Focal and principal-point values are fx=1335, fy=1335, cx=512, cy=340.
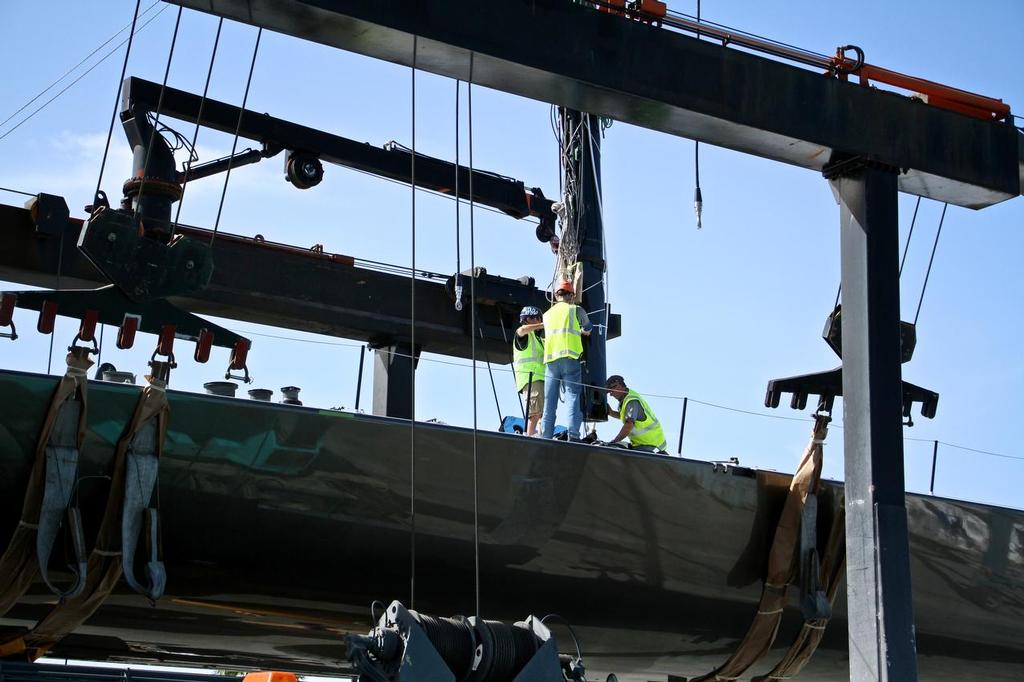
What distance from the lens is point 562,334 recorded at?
9422mm

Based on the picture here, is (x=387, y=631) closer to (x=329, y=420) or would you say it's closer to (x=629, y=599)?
(x=329, y=420)

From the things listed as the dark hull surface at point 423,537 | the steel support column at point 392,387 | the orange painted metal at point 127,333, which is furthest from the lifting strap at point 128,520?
the steel support column at point 392,387

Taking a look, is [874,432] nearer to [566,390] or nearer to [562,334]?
[566,390]

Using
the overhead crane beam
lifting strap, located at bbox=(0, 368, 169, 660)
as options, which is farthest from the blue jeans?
lifting strap, located at bbox=(0, 368, 169, 660)

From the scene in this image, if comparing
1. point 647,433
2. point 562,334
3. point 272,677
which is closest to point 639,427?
point 647,433

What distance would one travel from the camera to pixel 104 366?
7.89 m

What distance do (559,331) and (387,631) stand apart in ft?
13.3

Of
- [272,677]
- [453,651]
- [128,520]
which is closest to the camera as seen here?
[453,651]

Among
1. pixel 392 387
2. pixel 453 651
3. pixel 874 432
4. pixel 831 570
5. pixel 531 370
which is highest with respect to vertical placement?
pixel 531 370

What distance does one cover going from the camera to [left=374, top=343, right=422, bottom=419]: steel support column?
9133 mm

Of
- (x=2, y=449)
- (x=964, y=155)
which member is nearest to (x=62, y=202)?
(x=2, y=449)

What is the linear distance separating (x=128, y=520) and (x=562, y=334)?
3393mm

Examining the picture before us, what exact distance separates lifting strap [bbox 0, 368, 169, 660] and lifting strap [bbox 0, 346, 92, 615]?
0.17 m

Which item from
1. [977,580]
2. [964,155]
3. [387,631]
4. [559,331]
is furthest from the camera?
[977,580]
